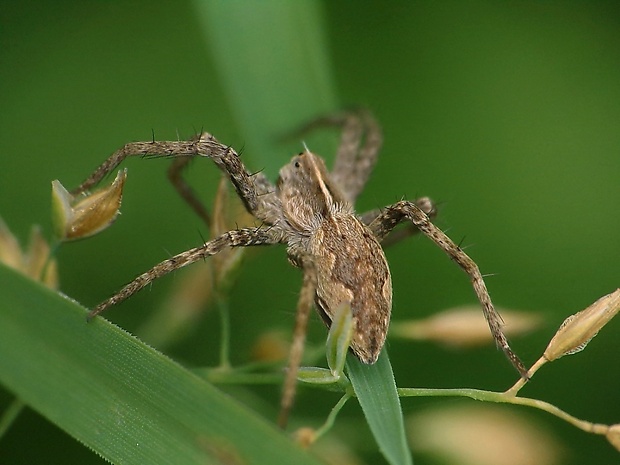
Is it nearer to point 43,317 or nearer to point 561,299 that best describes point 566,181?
point 561,299

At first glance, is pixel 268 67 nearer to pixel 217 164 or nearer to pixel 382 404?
pixel 217 164

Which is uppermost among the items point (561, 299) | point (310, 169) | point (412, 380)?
point (310, 169)

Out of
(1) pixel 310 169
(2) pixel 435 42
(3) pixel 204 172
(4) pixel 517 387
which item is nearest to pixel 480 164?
(2) pixel 435 42

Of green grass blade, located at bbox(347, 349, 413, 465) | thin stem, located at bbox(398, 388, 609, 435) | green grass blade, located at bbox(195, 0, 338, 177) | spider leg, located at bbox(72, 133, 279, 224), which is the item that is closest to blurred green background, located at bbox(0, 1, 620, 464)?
green grass blade, located at bbox(195, 0, 338, 177)

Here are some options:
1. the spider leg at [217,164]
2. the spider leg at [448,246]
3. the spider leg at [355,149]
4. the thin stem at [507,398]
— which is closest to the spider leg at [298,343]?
the thin stem at [507,398]

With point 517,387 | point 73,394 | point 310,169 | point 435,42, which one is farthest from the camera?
point 435,42

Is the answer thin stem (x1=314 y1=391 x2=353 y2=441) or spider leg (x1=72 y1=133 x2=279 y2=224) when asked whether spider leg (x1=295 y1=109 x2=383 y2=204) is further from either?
thin stem (x1=314 y1=391 x2=353 y2=441)

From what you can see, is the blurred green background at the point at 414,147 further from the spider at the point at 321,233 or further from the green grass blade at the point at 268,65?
the spider at the point at 321,233

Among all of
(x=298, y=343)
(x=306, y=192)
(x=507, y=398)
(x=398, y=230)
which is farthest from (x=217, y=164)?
(x=507, y=398)
